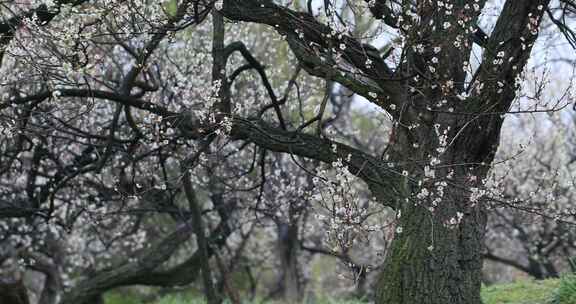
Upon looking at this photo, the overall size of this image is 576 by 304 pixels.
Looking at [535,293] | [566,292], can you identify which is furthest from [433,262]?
[535,293]

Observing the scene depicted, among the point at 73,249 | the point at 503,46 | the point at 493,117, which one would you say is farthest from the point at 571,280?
the point at 73,249

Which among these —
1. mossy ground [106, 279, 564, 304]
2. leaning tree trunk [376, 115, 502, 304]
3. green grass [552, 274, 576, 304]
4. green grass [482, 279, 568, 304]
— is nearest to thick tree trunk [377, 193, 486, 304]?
leaning tree trunk [376, 115, 502, 304]

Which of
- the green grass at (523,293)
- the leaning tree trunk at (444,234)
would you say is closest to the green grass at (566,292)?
the green grass at (523,293)

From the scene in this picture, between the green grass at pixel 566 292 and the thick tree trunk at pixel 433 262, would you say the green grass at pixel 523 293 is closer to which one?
the green grass at pixel 566 292

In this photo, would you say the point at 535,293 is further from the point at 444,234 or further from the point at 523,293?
the point at 444,234

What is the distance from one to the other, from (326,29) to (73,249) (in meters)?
16.5

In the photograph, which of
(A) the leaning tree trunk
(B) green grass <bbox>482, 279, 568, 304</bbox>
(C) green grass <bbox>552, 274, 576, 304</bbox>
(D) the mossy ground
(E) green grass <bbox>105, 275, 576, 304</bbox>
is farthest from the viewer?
(B) green grass <bbox>482, 279, 568, 304</bbox>

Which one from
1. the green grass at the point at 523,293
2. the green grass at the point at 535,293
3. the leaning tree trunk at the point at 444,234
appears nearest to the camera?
Answer: the leaning tree trunk at the point at 444,234

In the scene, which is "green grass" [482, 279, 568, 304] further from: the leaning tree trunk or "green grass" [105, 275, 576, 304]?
the leaning tree trunk

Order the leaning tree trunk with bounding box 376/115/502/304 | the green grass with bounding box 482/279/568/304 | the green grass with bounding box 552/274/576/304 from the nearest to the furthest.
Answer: the leaning tree trunk with bounding box 376/115/502/304, the green grass with bounding box 552/274/576/304, the green grass with bounding box 482/279/568/304

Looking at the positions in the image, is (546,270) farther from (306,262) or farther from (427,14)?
(427,14)

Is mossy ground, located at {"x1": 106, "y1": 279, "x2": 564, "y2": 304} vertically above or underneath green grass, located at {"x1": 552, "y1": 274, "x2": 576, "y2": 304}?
above

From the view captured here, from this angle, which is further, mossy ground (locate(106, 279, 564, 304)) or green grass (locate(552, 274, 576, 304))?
mossy ground (locate(106, 279, 564, 304))

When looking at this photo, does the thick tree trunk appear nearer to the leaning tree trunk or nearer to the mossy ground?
the leaning tree trunk
